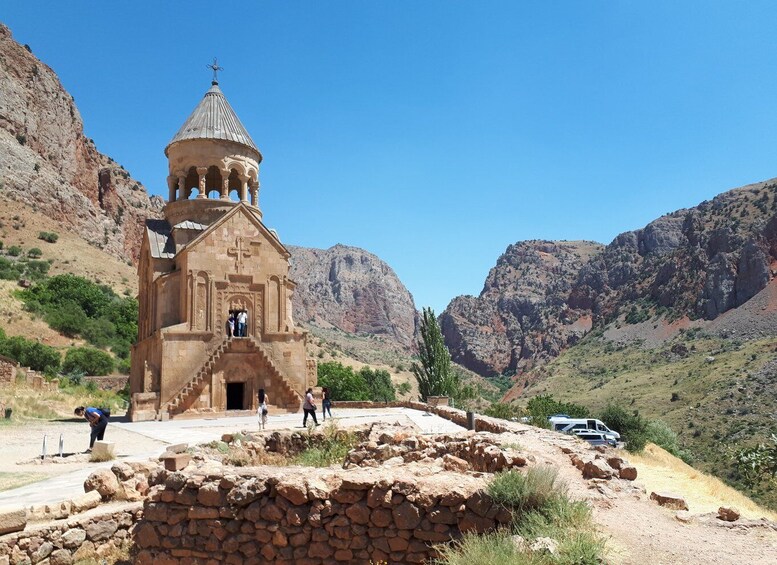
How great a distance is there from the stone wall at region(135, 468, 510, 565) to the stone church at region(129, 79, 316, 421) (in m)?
16.1

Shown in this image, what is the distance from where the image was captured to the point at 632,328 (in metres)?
94.2

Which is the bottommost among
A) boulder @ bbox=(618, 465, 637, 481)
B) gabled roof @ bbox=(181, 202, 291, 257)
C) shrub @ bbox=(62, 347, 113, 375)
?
boulder @ bbox=(618, 465, 637, 481)

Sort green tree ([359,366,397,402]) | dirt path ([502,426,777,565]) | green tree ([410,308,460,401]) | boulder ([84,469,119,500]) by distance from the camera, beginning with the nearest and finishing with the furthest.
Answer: dirt path ([502,426,777,565]) → boulder ([84,469,119,500]) → green tree ([410,308,460,401]) → green tree ([359,366,397,402])

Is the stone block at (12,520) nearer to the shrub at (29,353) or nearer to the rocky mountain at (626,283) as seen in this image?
the shrub at (29,353)

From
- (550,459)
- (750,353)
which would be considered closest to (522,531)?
(550,459)

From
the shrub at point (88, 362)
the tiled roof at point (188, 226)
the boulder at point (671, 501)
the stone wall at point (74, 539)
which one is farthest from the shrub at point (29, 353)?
the boulder at point (671, 501)

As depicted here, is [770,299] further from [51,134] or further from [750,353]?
[51,134]

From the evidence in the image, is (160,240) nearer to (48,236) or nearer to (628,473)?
(628,473)

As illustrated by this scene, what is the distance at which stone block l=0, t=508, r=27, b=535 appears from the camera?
23.0ft

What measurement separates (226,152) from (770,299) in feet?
240

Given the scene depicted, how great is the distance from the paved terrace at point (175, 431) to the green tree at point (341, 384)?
47.1 ft

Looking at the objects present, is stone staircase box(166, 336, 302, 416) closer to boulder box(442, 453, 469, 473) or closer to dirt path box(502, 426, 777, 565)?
boulder box(442, 453, 469, 473)

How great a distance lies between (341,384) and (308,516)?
3613cm

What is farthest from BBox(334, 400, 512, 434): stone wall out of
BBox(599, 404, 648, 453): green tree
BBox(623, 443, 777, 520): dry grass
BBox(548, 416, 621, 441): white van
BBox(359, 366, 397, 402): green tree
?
BBox(359, 366, 397, 402): green tree
